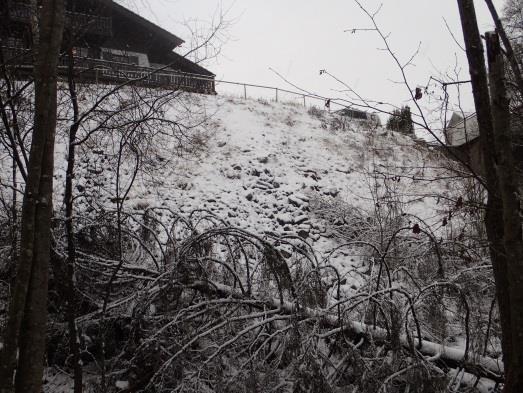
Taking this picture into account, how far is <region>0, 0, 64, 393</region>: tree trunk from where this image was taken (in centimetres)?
208

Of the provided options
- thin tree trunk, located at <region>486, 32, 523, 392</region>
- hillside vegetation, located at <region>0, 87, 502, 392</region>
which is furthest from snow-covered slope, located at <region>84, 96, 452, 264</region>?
thin tree trunk, located at <region>486, 32, 523, 392</region>

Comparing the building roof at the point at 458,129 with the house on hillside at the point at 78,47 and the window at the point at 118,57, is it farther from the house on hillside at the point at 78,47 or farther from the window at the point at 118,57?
the window at the point at 118,57

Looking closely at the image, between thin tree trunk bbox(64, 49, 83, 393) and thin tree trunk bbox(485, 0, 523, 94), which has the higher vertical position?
thin tree trunk bbox(485, 0, 523, 94)

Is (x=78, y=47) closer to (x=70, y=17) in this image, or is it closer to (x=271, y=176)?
(x=70, y=17)

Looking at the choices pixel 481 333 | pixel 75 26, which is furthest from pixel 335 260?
pixel 75 26

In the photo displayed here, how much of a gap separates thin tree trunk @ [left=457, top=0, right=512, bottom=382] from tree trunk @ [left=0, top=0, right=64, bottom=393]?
2370 mm

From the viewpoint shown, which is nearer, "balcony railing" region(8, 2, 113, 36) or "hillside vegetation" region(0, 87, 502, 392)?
"hillside vegetation" region(0, 87, 502, 392)

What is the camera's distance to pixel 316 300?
432 centimetres

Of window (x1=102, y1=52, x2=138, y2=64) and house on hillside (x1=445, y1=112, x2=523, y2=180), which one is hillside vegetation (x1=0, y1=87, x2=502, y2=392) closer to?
house on hillside (x1=445, y1=112, x2=523, y2=180)

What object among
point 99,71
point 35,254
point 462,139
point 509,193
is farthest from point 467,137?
point 99,71

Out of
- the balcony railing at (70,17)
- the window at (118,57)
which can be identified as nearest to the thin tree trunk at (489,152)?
the balcony railing at (70,17)

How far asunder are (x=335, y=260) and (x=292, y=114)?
10.3 metres

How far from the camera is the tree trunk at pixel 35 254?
2076mm

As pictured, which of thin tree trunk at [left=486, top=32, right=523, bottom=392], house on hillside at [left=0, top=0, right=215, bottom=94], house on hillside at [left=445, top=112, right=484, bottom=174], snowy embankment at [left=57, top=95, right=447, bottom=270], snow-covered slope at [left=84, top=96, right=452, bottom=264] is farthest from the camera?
snow-covered slope at [left=84, top=96, right=452, bottom=264]
